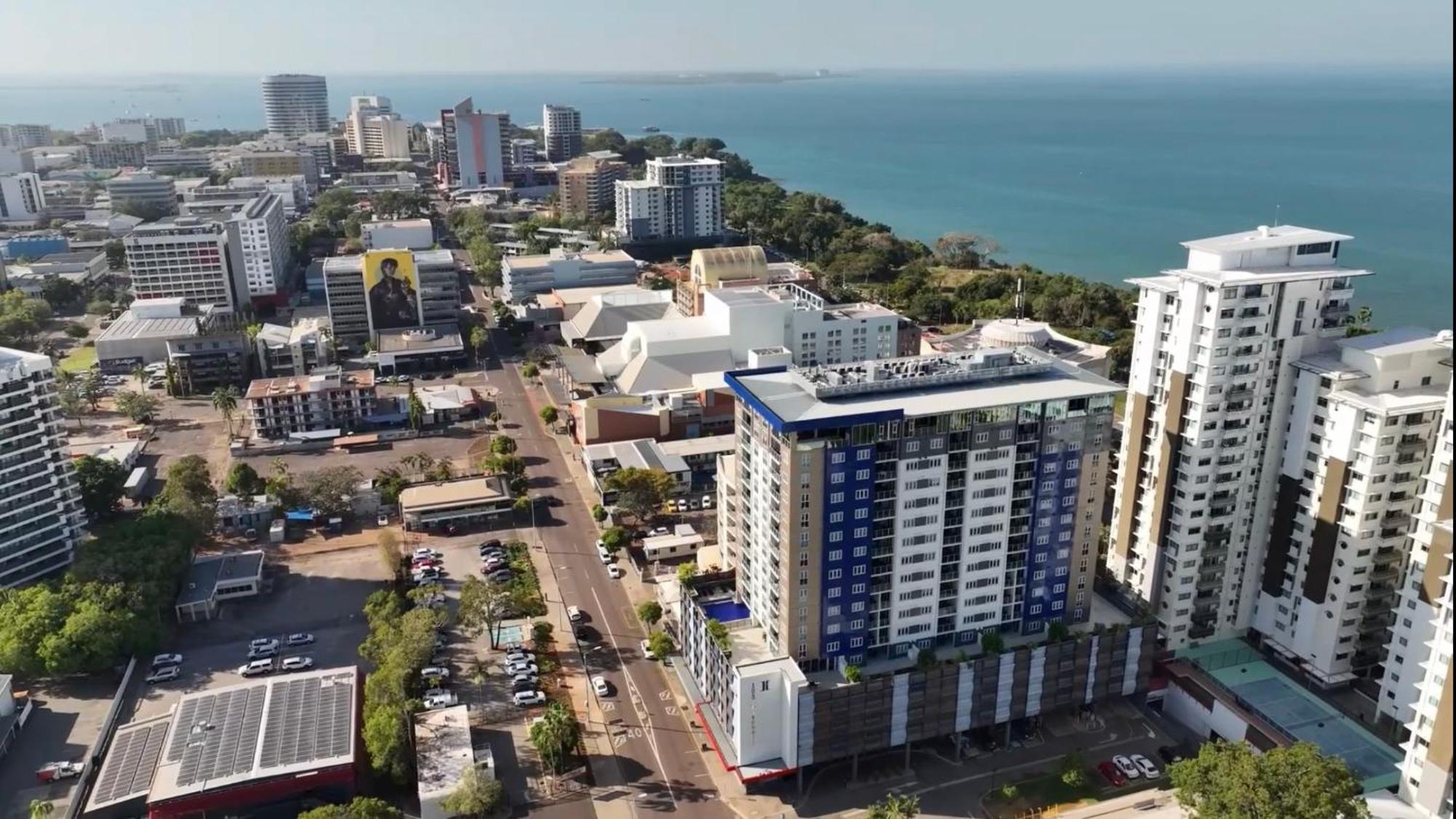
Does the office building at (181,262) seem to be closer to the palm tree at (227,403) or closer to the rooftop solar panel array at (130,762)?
the palm tree at (227,403)

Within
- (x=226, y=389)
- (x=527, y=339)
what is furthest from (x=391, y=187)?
(x=226, y=389)

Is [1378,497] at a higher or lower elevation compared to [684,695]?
higher

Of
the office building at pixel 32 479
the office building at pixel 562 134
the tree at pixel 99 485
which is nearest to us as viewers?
the office building at pixel 32 479

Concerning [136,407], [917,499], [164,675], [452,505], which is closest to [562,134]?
[136,407]

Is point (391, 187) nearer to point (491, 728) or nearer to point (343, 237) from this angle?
point (343, 237)

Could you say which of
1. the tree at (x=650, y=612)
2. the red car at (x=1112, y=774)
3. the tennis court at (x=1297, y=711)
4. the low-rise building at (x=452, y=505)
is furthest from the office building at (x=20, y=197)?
the tennis court at (x=1297, y=711)

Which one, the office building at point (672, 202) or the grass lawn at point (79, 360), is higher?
the office building at point (672, 202)
